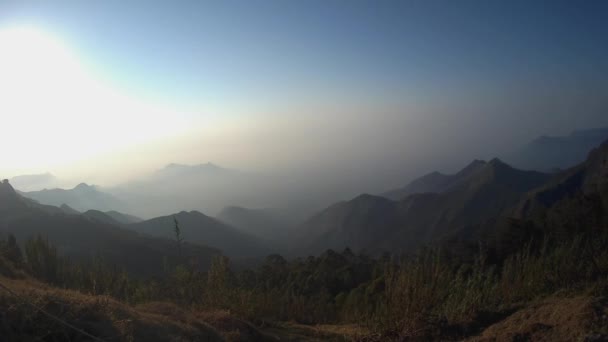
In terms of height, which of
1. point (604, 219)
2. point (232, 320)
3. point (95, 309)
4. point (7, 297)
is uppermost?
point (7, 297)

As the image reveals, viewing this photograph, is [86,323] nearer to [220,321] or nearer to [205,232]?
[220,321]

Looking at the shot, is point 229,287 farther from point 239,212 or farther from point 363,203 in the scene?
point 239,212

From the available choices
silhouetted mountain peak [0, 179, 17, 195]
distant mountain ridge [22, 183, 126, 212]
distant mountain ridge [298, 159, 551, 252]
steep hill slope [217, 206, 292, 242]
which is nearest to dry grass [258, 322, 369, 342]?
silhouetted mountain peak [0, 179, 17, 195]

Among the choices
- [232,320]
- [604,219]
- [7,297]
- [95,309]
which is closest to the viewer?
[7,297]

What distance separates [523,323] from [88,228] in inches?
2315

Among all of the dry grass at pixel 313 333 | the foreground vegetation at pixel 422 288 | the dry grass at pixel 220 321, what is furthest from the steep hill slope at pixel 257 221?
the dry grass at pixel 220 321

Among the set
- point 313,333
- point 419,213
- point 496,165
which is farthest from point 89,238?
point 496,165

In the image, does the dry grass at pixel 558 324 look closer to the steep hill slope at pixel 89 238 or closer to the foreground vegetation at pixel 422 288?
the foreground vegetation at pixel 422 288

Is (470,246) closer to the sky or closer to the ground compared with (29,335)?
closer to the ground

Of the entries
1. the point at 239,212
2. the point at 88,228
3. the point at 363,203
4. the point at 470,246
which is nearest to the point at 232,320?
the point at 470,246

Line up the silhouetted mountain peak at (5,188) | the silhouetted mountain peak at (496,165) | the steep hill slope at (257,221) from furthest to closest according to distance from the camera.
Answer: the steep hill slope at (257,221) → the silhouetted mountain peak at (496,165) → the silhouetted mountain peak at (5,188)

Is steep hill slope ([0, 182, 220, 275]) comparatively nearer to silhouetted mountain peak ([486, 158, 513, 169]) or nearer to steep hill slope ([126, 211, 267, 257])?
steep hill slope ([126, 211, 267, 257])

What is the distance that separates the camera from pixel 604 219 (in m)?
19.8

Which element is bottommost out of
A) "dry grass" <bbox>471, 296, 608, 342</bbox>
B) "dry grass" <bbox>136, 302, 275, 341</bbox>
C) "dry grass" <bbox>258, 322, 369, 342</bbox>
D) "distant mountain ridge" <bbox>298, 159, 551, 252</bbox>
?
"distant mountain ridge" <bbox>298, 159, 551, 252</bbox>
